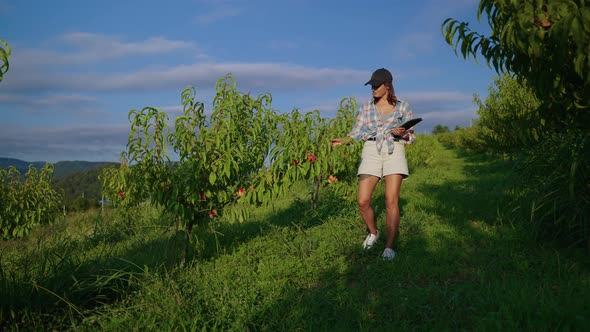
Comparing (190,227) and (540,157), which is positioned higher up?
(540,157)

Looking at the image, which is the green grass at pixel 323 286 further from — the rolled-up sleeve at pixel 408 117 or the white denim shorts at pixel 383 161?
the rolled-up sleeve at pixel 408 117

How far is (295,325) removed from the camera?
10.4 ft

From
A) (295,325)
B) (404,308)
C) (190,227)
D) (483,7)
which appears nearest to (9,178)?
(190,227)

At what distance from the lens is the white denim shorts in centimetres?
441

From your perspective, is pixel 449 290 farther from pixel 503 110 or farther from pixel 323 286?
pixel 503 110

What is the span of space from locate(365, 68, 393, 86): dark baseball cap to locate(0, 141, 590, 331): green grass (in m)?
1.83

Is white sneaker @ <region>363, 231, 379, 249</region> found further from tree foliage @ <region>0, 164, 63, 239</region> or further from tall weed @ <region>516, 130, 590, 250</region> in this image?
tree foliage @ <region>0, 164, 63, 239</region>

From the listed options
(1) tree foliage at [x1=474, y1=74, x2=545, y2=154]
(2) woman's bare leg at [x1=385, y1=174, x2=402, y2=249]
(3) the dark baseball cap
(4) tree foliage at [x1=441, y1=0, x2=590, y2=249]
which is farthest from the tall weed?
(1) tree foliage at [x1=474, y1=74, x2=545, y2=154]

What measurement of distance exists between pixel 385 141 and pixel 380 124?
0.22 meters

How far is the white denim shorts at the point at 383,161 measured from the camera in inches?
174

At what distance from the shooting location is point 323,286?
3934 millimetres

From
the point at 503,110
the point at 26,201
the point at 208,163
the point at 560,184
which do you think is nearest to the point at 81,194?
the point at 26,201

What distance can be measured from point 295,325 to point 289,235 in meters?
2.55

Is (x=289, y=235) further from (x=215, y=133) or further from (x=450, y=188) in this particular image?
(x=450, y=188)
